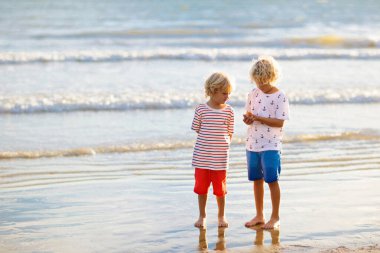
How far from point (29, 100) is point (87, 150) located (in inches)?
150

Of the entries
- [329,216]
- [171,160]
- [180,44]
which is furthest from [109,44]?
[329,216]

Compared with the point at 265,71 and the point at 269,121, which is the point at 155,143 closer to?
the point at 269,121

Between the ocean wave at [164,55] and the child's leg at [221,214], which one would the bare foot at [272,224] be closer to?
the child's leg at [221,214]

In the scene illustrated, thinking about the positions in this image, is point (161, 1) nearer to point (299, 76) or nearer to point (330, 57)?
point (330, 57)

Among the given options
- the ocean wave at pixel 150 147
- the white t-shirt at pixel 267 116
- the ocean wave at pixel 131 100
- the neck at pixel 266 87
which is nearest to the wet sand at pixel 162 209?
the ocean wave at pixel 150 147

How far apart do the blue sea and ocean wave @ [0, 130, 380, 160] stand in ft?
0.08

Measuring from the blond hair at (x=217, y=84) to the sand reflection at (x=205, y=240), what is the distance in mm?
1057

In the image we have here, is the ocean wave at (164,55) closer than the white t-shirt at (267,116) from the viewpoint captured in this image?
No

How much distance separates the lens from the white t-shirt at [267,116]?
21.3 feet

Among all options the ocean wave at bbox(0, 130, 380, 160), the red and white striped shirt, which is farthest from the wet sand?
the red and white striped shirt

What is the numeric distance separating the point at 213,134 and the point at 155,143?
394cm

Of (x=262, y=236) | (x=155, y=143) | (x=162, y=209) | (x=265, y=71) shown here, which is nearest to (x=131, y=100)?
(x=155, y=143)

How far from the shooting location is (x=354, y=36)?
92.6 ft

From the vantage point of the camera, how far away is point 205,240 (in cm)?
611
